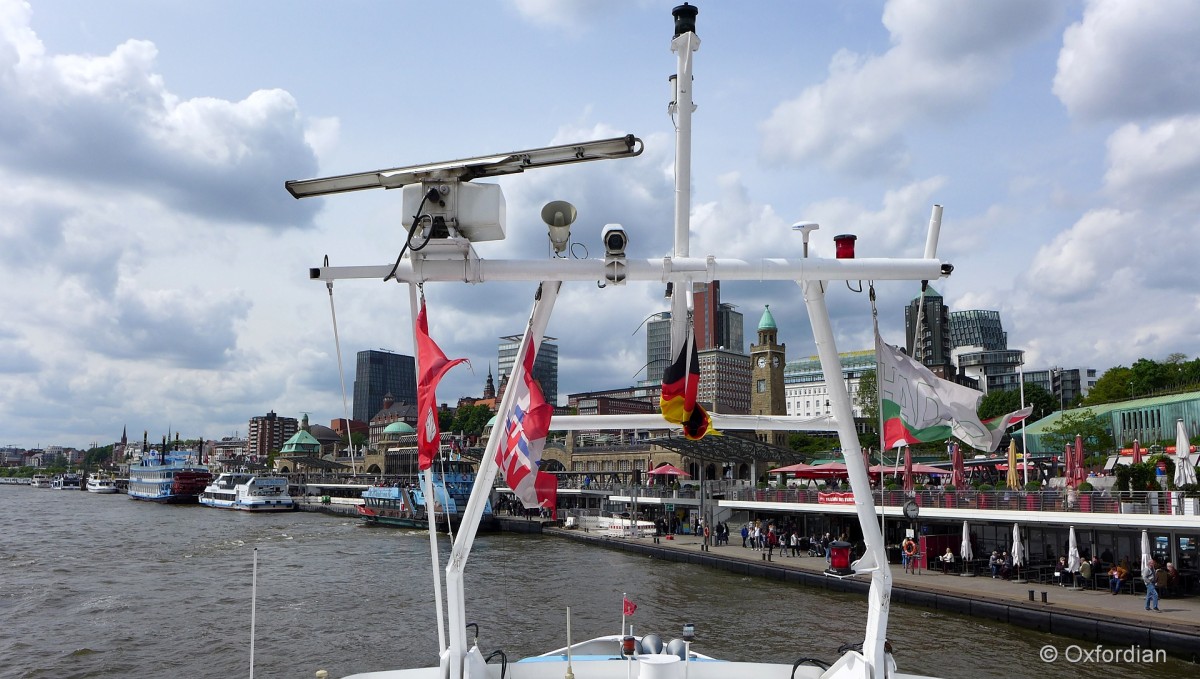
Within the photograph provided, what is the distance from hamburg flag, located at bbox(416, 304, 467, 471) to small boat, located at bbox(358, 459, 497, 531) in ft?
186

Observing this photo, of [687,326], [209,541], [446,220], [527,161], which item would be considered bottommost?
[209,541]

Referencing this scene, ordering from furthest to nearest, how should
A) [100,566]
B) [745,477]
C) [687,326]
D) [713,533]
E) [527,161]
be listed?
[745,477], [713,533], [100,566], [687,326], [527,161]

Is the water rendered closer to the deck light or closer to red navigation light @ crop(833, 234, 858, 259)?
the deck light

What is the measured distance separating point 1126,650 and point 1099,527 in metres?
8.90

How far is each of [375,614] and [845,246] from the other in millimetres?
25095

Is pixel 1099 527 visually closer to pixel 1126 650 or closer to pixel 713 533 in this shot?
pixel 1126 650

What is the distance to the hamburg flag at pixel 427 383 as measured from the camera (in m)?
7.55

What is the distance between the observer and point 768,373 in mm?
127250

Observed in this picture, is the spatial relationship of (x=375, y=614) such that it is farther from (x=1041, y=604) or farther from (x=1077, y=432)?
(x=1077, y=432)

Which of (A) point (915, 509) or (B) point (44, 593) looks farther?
(B) point (44, 593)

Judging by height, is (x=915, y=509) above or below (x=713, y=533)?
above

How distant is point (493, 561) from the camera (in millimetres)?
43812

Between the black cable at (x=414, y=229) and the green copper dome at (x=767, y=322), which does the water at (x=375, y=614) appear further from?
the green copper dome at (x=767, y=322)

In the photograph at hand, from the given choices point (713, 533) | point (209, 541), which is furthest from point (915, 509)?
point (209, 541)
